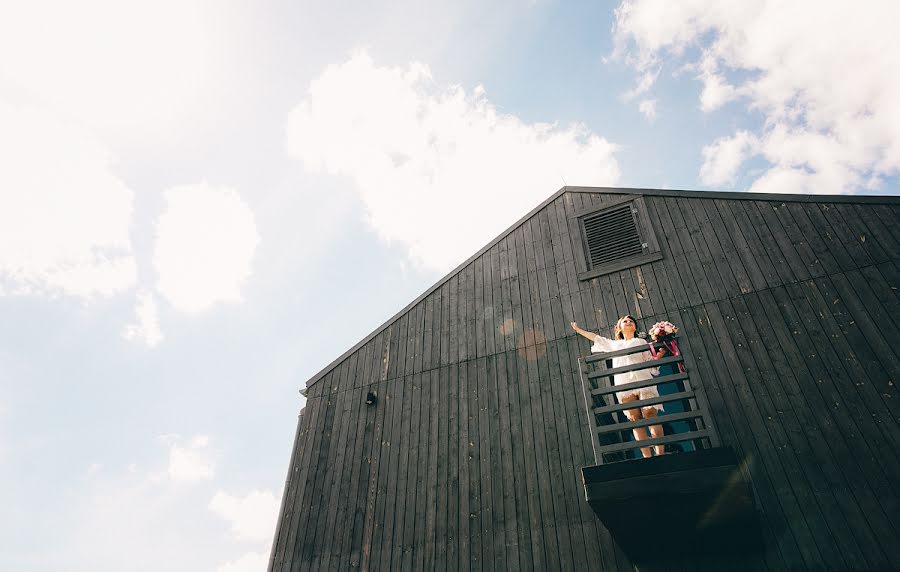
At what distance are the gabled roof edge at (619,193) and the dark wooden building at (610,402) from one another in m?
0.04

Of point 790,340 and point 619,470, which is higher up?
point 790,340

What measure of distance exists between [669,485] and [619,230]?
553 cm

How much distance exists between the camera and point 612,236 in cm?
899

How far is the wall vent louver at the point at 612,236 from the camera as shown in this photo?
28.6 ft

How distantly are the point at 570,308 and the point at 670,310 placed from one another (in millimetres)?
1653

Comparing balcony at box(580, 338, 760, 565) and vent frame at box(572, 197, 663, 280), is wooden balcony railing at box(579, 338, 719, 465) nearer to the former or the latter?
balcony at box(580, 338, 760, 565)

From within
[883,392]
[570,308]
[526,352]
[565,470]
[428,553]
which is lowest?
[428,553]

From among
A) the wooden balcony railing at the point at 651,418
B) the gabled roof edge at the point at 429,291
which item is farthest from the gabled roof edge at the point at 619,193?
the wooden balcony railing at the point at 651,418

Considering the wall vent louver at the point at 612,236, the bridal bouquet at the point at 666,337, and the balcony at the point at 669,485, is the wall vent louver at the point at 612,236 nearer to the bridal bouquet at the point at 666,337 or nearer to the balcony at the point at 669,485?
the bridal bouquet at the point at 666,337

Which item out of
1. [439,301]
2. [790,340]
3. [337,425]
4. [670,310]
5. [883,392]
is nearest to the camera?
[883,392]

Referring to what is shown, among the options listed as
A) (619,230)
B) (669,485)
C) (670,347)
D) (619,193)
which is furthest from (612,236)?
(669,485)

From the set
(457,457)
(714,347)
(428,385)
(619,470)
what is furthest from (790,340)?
(428,385)

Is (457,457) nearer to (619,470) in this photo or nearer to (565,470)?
(565,470)

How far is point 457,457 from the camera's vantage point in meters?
7.82
